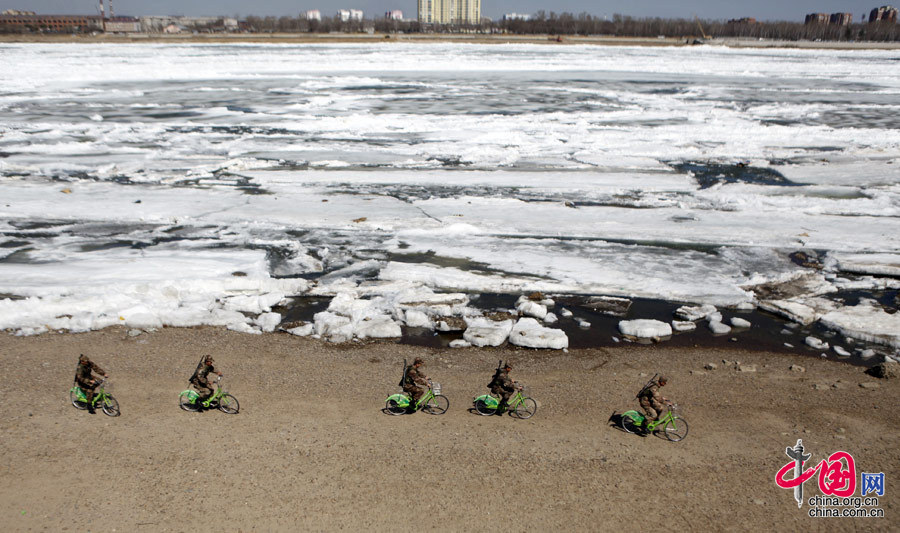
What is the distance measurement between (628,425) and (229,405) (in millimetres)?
4951

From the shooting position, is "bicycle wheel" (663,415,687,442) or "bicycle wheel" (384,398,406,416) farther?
"bicycle wheel" (384,398,406,416)

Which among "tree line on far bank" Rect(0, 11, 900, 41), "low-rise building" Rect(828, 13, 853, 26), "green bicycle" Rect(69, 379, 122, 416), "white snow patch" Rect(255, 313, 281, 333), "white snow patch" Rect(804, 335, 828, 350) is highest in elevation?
"low-rise building" Rect(828, 13, 853, 26)

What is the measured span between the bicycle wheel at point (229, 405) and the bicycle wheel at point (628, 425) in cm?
479

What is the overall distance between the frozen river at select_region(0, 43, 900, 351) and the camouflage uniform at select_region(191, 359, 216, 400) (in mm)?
2781

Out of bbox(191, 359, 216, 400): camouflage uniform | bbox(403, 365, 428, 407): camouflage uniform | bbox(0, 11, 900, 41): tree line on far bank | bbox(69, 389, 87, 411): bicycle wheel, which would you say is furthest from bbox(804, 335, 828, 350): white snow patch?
bbox(0, 11, 900, 41): tree line on far bank

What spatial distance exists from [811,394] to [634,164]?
1438cm

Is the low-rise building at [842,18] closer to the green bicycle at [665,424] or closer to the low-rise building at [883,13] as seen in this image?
the low-rise building at [883,13]

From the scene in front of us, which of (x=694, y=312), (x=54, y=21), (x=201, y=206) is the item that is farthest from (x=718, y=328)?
(x=54, y=21)

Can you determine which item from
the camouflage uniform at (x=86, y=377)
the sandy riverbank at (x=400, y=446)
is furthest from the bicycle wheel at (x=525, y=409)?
the camouflage uniform at (x=86, y=377)

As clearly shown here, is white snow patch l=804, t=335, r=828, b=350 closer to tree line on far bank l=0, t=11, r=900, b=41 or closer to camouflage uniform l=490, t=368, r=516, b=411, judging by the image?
camouflage uniform l=490, t=368, r=516, b=411

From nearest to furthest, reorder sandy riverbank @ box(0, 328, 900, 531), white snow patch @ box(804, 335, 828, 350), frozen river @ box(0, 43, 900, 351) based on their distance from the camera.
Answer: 1. sandy riverbank @ box(0, 328, 900, 531)
2. white snow patch @ box(804, 335, 828, 350)
3. frozen river @ box(0, 43, 900, 351)

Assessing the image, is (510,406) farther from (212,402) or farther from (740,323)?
(740,323)

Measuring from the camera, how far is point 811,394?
8500 mm

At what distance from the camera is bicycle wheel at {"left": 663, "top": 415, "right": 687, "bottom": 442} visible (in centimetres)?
729
